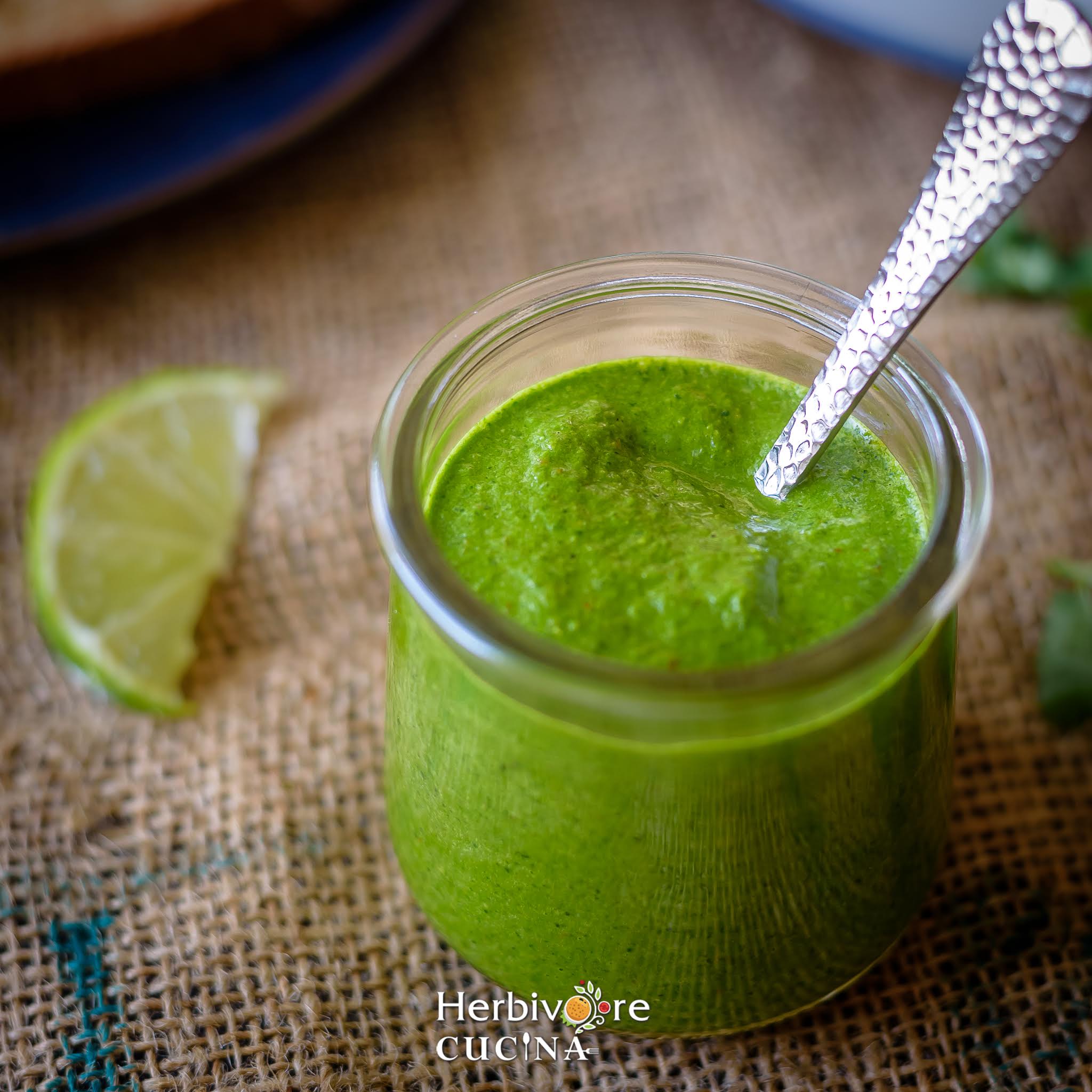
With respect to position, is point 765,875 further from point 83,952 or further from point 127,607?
point 127,607

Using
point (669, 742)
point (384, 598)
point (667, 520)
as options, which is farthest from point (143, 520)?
point (669, 742)

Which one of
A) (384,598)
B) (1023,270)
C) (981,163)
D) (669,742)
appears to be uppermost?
(981,163)

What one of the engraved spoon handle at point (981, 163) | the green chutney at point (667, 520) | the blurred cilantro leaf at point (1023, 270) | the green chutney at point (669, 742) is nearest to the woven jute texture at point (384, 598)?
the blurred cilantro leaf at point (1023, 270)

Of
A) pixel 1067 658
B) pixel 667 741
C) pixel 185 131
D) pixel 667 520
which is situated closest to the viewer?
pixel 667 741

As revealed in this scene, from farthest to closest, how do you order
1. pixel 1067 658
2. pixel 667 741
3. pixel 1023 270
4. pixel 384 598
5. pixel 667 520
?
pixel 1023 270
pixel 384 598
pixel 1067 658
pixel 667 520
pixel 667 741

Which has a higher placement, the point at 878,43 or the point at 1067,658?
the point at 878,43

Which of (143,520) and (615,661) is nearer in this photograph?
(615,661)

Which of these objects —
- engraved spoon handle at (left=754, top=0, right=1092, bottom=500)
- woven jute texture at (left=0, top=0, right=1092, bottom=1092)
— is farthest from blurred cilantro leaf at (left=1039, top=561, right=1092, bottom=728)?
engraved spoon handle at (left=754, top=0, right=1092, bottom=500)

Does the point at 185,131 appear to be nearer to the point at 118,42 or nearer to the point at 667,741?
the point at 118,42
